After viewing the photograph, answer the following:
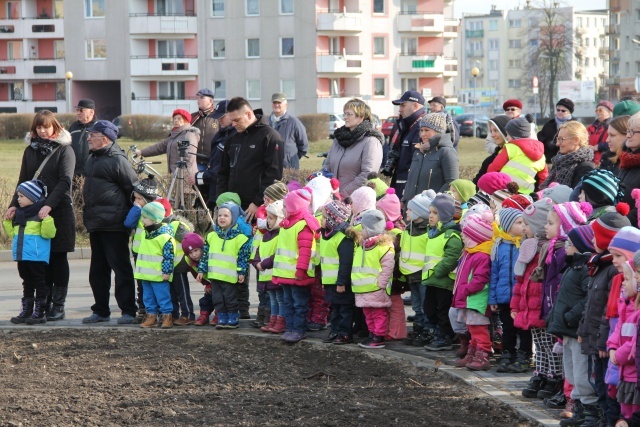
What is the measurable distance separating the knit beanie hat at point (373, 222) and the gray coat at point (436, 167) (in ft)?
4.52

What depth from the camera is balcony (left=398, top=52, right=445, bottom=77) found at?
282 ft

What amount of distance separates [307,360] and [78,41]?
80136mm

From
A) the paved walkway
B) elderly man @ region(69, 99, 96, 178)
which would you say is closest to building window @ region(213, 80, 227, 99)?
the paved walkway

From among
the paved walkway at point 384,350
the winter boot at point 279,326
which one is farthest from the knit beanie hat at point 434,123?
the winter boot at point 279,326

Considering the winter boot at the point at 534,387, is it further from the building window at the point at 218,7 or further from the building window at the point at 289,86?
the building window at the point at 218,7

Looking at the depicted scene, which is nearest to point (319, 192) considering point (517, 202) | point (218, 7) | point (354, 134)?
point (354, 134)

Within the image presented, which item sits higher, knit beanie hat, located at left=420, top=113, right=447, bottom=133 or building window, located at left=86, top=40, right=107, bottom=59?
building window, located at left=86, top=40, right=107, bottom=59

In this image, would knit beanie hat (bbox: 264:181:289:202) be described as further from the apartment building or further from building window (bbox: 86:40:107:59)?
building window (bbox: 86:40:107:59)

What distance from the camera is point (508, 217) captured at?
866cm

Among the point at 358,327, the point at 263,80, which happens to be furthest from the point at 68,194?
the point at 263,80

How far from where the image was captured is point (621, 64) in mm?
131000

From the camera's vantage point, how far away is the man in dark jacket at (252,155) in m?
11.8

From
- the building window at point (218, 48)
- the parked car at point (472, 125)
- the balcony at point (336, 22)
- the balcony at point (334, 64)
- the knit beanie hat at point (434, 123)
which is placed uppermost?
the balcony at point (336, 22)

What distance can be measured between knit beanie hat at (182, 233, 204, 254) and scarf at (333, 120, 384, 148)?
195cm
